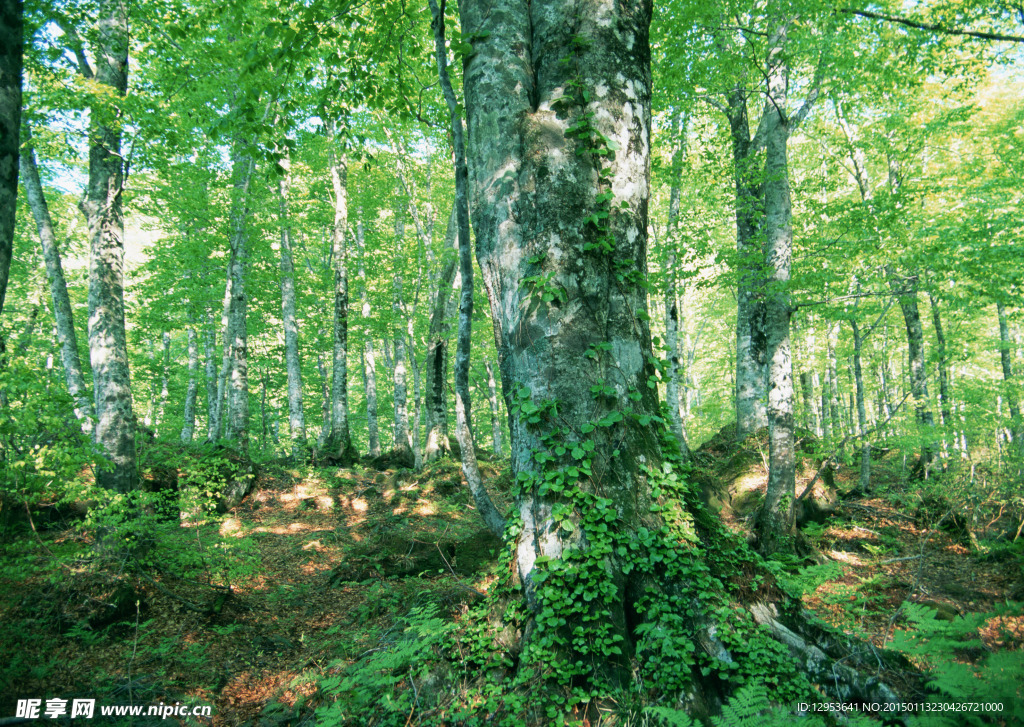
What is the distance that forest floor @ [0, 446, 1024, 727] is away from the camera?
13.6 ft

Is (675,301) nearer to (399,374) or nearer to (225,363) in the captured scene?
(399,374)

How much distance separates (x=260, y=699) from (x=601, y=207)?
518cm

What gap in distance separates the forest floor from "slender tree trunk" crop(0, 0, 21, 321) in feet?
11.9

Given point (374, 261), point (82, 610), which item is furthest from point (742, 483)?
point (374, 261)

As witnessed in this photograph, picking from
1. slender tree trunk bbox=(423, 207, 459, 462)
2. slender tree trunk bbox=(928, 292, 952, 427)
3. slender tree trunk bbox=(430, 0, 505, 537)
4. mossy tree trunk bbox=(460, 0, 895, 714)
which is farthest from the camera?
slender tree trunk bbox=(423, 207, 459, 462)

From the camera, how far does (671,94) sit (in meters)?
7.79

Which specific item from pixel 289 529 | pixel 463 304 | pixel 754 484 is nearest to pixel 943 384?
pixel 754 484

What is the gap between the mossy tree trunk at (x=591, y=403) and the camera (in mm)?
2816

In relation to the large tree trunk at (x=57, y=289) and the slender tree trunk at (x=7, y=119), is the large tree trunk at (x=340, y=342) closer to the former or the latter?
the large tree trunk at (x=57, y=289)

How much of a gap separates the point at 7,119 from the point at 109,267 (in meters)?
4.83

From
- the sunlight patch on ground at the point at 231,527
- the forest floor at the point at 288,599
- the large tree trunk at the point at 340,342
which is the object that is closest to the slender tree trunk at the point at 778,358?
the forest floor at the point at 288,599

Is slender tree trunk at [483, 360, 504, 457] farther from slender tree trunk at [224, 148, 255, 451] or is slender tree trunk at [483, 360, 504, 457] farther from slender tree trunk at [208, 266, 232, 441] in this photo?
slender tree trunk at [208, 266, 232, 441]

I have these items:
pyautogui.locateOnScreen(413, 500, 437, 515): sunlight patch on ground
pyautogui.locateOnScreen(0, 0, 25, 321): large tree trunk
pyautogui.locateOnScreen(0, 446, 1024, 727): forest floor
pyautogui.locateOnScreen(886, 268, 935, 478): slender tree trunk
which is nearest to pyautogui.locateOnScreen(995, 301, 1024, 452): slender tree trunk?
pyautogui.locateOnScreen(886, 268, 935, 478): slender tree trunk

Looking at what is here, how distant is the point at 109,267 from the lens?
6.45m
